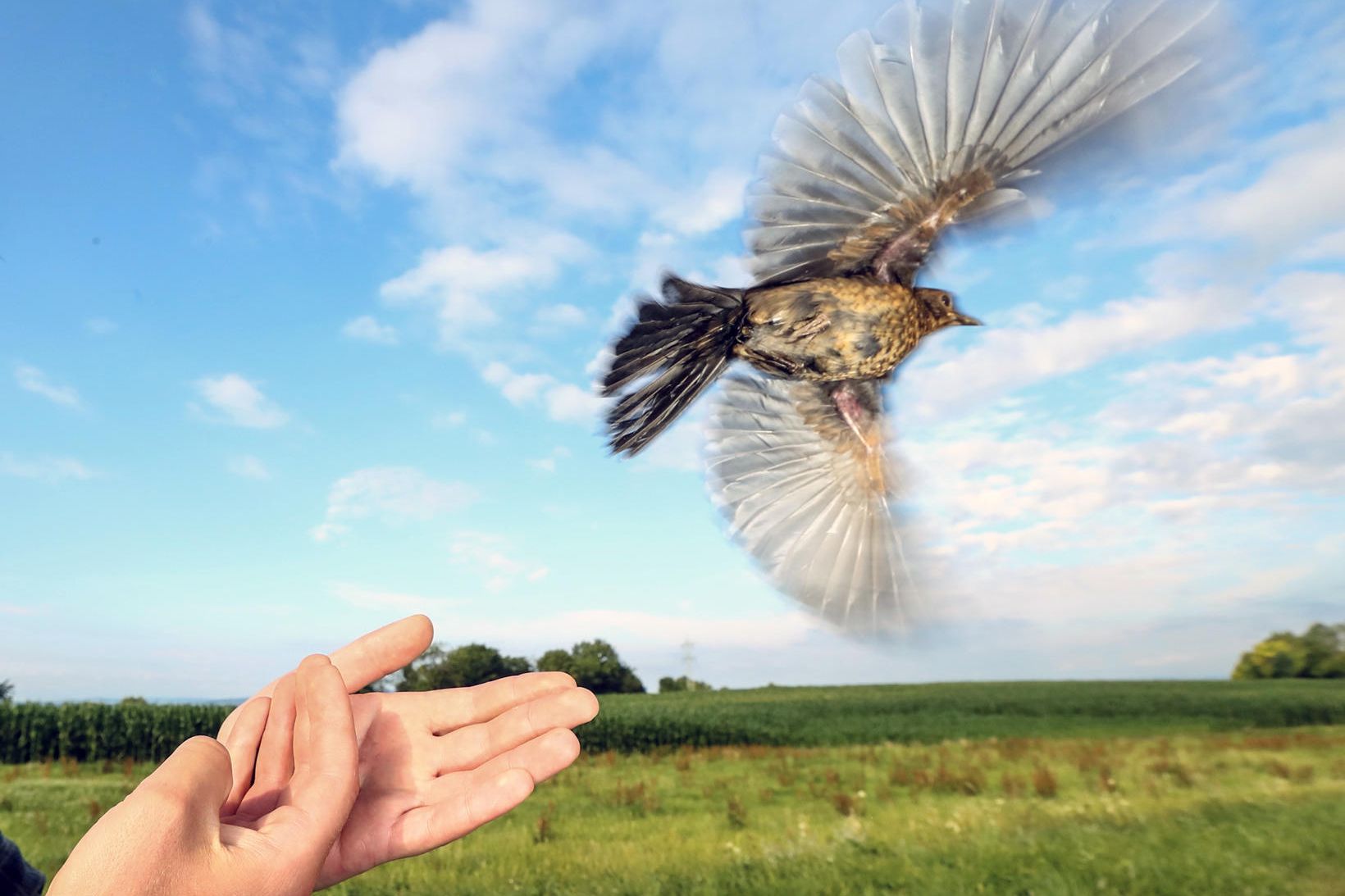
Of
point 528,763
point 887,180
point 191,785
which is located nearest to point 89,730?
point 528,763

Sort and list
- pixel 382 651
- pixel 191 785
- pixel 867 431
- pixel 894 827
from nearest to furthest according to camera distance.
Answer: pixel 191 785 < pixel 382 651 < pixel 867 431 < pixel 894 827

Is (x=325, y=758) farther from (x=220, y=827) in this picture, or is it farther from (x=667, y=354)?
(x=667, y=354)

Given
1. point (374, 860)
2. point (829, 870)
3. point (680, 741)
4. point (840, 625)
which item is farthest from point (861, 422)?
point (680, 741)

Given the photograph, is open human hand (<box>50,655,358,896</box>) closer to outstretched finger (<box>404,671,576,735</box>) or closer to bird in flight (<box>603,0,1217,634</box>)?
outstretched finger (<box>404,671,576,735</box>)

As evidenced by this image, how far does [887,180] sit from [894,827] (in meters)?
7.41

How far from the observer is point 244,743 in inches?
48.2

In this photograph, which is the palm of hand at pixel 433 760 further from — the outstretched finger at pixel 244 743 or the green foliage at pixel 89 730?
the green foliage at pixel 89 730

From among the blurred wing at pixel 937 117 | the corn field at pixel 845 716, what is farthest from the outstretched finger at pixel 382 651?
the corn field at pixel 845 716

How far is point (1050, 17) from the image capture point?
136cm

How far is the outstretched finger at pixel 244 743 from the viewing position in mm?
1207

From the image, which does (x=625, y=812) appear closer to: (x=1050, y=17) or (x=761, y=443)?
(x=761, y=443)

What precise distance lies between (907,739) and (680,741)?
207 inches

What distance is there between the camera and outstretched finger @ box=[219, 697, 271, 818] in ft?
3.96

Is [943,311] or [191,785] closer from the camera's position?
[191,785]
